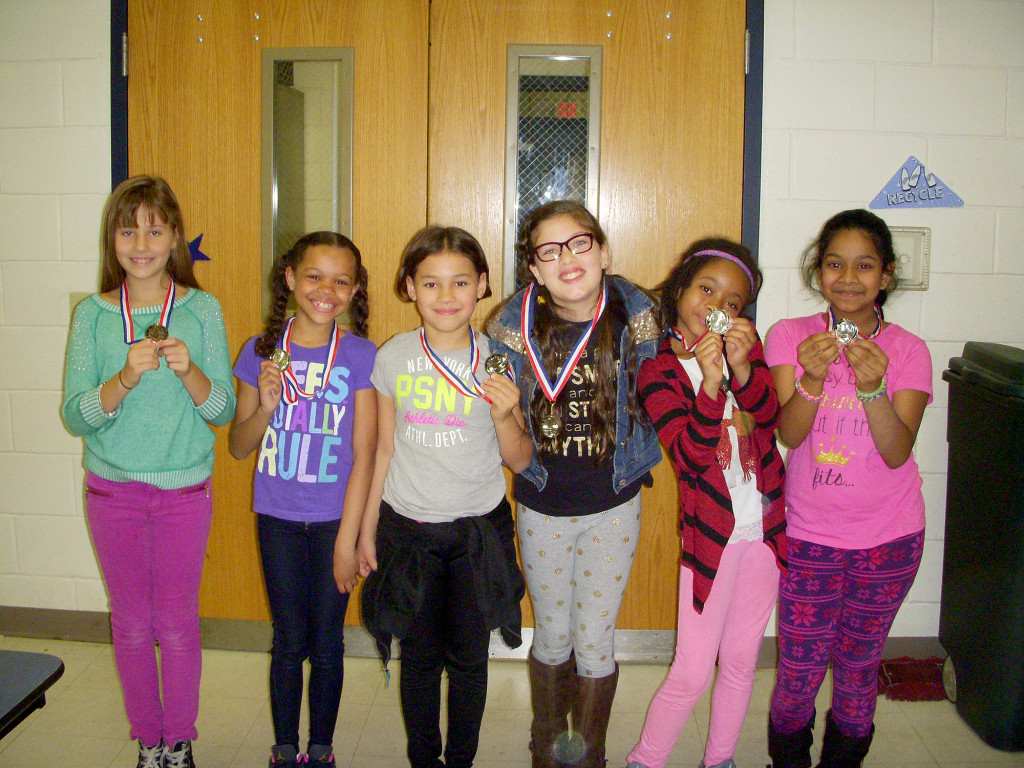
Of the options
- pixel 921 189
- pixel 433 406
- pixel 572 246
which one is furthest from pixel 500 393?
pixel 921 189

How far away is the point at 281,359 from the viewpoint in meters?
1.99

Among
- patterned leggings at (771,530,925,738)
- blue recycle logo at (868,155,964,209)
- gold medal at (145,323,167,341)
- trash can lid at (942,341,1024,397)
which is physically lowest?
patterned leggings at (771,530,925,738)

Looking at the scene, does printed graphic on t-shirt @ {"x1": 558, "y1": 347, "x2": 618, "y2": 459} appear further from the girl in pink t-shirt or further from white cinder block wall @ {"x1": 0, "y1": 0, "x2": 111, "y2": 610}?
white cinder block wall @ {"x1": 0, "y1": 0, "x2": 111, "y2": 610}

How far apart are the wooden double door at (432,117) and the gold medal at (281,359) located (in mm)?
804

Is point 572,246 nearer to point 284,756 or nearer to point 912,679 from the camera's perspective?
point 284,756

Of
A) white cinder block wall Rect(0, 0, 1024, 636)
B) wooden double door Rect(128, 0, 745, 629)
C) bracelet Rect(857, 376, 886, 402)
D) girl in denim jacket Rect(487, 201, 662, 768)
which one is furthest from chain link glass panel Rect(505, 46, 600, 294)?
bracelet Rect(857, 376, 886, 402)

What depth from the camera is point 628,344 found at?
191cm

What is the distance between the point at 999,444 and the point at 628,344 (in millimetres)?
→ 1331

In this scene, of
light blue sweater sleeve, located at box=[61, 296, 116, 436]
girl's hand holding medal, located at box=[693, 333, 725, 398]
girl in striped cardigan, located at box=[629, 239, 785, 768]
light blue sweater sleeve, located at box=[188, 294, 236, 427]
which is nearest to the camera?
girl's hand holding medal, located at box=[693, 333, 725, 398]

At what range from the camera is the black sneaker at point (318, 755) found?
2061mm

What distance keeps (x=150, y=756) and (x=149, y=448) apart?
2.92 ft

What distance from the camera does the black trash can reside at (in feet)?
7.26

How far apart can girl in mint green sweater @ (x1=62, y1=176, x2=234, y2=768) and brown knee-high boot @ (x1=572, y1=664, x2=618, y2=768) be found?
3.63 feet

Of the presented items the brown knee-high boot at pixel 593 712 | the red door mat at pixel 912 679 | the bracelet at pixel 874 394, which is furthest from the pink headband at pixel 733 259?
the red door mat at pixel 912 679
